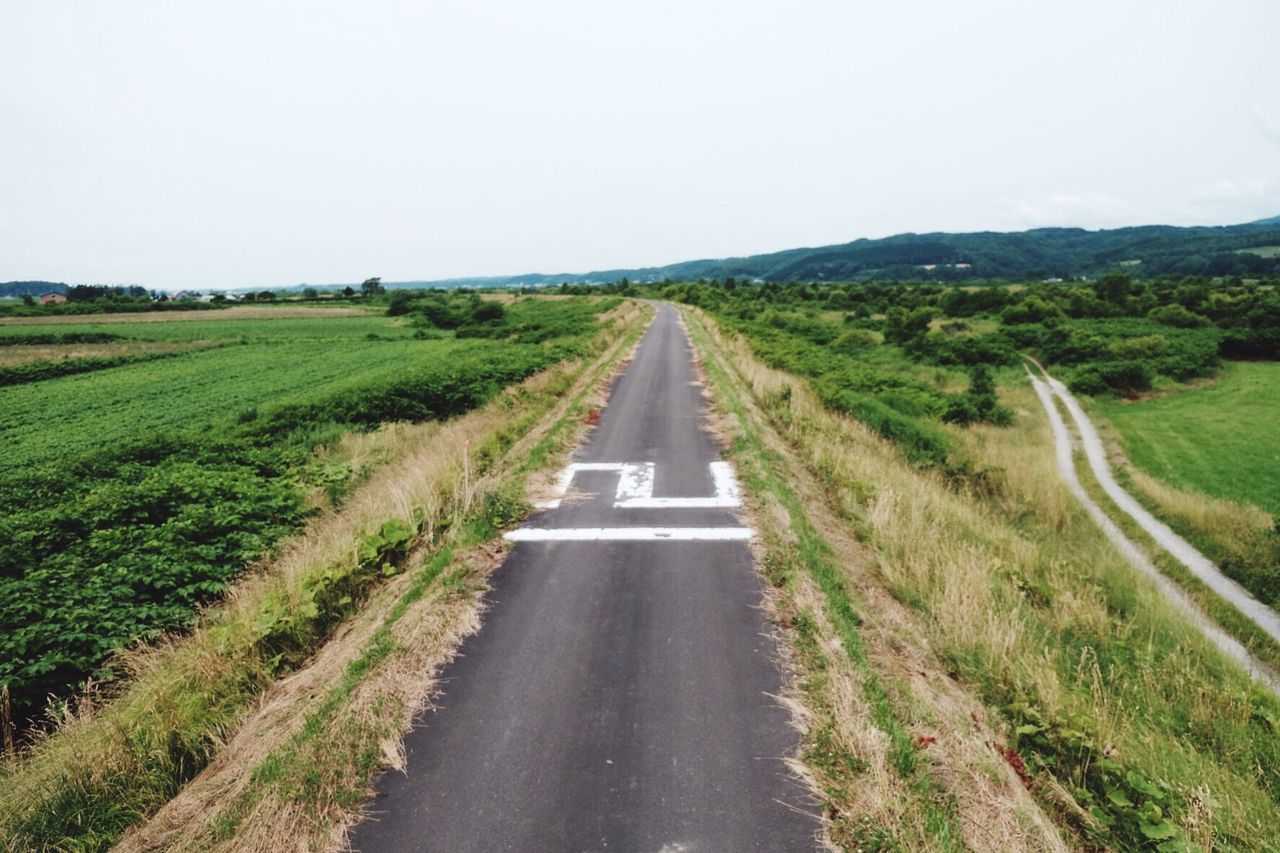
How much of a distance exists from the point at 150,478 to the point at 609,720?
1270 centimetres

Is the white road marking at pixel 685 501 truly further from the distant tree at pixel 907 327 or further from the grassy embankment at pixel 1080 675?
the distant tree at pixel 907 327

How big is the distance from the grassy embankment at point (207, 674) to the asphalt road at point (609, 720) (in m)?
1.76

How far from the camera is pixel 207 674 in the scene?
5.47 metres

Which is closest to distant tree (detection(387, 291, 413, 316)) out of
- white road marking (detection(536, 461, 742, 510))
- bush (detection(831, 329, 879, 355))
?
bush (detection(831, 329, 879, 355))

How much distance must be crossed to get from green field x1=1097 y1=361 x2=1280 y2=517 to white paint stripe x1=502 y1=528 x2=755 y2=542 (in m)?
22.8

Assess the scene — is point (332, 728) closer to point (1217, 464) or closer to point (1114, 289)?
point (1217, 464)

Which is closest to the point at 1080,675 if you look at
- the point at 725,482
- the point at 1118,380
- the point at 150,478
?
the point at 725,482

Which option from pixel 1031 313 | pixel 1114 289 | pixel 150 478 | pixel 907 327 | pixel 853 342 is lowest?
pixel 853 342

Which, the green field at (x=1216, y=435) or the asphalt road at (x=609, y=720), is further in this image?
the green field at (x=1216, y=435)

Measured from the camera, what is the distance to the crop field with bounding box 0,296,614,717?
7.17 m

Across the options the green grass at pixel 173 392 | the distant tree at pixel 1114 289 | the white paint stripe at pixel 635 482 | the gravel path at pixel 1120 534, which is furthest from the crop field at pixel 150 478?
the distant tree at pixel 1114 289

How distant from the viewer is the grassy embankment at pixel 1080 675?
4.02 m

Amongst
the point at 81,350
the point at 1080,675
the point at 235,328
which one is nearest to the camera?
the point at 1080,675

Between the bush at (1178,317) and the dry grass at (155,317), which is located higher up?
the dry grass at (155,317)
